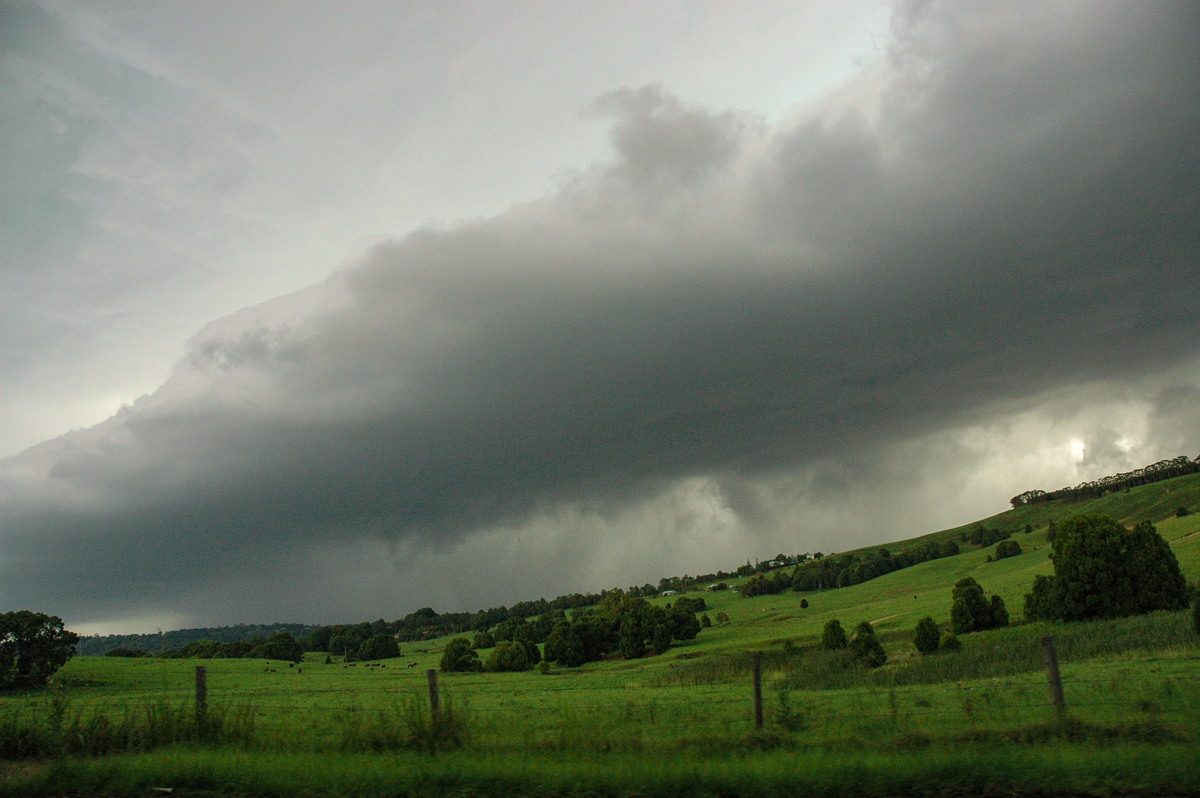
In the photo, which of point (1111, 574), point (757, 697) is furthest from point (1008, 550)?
point (757, 697)

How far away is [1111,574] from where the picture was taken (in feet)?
166

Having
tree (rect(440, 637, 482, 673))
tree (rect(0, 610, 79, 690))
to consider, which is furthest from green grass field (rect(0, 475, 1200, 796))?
tree (rect(440, 637, 482, 673))

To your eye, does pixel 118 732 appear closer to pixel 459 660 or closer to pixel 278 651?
pixel 459 660

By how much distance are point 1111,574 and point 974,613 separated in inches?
429

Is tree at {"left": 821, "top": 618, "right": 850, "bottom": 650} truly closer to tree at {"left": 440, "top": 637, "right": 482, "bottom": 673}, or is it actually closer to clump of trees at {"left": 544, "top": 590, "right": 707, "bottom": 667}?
clump of trees at {"left": 544, "top": 590, "right": 707, "bottom": 667}

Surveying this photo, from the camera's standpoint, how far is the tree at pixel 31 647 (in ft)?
196

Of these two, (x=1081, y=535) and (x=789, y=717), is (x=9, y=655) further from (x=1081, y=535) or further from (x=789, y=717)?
(x=1081, y=535)

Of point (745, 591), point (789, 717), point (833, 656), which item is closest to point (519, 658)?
point (833, 656)

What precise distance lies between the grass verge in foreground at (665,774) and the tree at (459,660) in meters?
89.5

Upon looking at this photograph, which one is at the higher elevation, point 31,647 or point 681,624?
point 31,647

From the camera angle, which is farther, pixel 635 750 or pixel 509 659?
pixel 509 659

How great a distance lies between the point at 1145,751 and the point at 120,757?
56.5 feet

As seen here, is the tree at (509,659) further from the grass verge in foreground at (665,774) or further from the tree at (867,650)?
the grass verge in foreground at (665,774)

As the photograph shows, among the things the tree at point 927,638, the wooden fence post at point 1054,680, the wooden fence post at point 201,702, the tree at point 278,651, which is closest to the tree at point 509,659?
the tree at point 278,651
